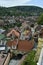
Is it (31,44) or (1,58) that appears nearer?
(1,58)

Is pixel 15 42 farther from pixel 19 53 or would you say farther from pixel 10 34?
pixel 10 34

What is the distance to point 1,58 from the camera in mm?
25531

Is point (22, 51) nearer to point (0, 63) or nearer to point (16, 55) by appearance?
point (16, 55)

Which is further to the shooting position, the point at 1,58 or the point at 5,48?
the point at 5,48

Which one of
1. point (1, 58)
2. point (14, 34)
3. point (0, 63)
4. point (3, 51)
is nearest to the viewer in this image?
point (0, 63)

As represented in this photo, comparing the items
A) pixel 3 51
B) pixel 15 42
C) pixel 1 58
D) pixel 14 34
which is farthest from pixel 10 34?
pixel 1 58

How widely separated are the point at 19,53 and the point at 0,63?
6.90 meters

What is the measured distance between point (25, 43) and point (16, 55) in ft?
8.99

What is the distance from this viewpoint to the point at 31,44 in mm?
32062

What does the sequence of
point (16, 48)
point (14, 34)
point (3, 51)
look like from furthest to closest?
1. point (14, 34)
2. point (16, 48)
3. point (3, 51)

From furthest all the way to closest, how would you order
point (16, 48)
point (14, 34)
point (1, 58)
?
point (14, 34) < point (16, 48) < point (1, 58)

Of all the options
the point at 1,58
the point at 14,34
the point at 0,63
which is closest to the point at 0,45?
the point at 1,58

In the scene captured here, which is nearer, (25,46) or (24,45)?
(25,46)

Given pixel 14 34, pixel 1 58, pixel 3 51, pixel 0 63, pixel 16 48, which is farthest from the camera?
pixel 14 34
